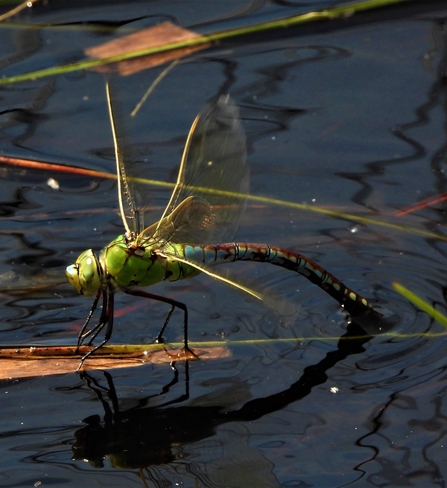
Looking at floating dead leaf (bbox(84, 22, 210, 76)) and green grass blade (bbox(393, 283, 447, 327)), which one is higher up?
floating dead leaf (bbox(84, 22, 210, 76))

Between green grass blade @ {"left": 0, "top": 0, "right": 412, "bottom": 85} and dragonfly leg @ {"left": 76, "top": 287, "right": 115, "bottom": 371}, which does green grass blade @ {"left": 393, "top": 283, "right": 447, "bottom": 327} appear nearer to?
dragonfly leg @ {"left": 76, "top": 287, "right": 115, "bottom": 371}

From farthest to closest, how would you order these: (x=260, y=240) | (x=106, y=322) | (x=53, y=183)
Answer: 1. (x=53, y=183)
2. (x=260, y=240)
3. (x=106, y=322)

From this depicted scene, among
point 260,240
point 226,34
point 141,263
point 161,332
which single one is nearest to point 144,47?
point 226,34

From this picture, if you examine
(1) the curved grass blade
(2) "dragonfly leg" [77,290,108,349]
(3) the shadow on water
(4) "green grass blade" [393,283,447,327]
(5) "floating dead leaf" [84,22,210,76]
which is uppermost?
(5) "floating dead leaf" [84,22,210,76]

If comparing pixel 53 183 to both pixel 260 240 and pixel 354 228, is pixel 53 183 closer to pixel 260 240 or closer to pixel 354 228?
pixel 260 240

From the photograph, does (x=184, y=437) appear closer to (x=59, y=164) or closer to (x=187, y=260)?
(x=187, y=260)

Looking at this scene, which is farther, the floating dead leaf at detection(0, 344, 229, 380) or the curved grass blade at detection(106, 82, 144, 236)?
the curved grass blade at detection(106, 82, 144, 236)

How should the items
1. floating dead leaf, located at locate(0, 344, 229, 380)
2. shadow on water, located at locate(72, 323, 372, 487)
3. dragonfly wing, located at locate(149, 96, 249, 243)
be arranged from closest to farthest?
shadow on water, located at locate(72, 323, 372, 487)
floating dead leaf, located at locate(0, 344, 229, 380)
dragonfly wing, located at locate(149, 96, 249, 243)

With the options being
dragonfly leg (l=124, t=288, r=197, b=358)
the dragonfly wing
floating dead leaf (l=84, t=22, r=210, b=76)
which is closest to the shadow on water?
dragonfly leg (l=124, t=288, r=197, b=358)
